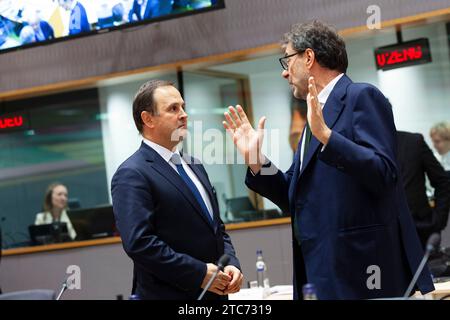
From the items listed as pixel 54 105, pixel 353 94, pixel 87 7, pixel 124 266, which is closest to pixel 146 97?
pixel 353 94

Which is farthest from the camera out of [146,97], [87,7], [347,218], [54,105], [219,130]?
[54,105]

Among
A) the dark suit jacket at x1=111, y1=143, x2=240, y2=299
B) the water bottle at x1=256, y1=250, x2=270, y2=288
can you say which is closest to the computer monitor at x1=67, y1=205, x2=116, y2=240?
the water bottle at x1=256, y1=250, x2=270, y2=288

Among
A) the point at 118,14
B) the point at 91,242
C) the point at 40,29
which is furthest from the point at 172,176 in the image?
the point at 91,242

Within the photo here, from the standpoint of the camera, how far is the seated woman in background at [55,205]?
25.2 ft

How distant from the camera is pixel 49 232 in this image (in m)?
7.60

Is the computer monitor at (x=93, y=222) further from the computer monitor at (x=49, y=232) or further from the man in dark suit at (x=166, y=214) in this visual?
the man in dark suit at (x=166, y=214)

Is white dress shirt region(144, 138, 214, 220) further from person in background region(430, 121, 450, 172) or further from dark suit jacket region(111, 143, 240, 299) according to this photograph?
person in background region(430, 121, 450, 172)

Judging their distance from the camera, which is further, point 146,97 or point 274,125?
point 274,125

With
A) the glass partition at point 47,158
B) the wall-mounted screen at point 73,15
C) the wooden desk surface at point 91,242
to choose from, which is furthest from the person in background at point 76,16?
the wooden desk surface at point 91,242

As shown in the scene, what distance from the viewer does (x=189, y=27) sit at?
6.90 meters

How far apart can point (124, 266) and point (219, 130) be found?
5.47 feet

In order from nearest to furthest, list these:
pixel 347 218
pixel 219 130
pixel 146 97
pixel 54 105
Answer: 1. pixel 347 218
2. pixel 146 97
3. pixel 219 130
4. pixel 54 105

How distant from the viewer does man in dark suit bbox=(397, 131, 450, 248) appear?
5.23m

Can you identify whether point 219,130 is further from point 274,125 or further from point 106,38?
point 106,38
